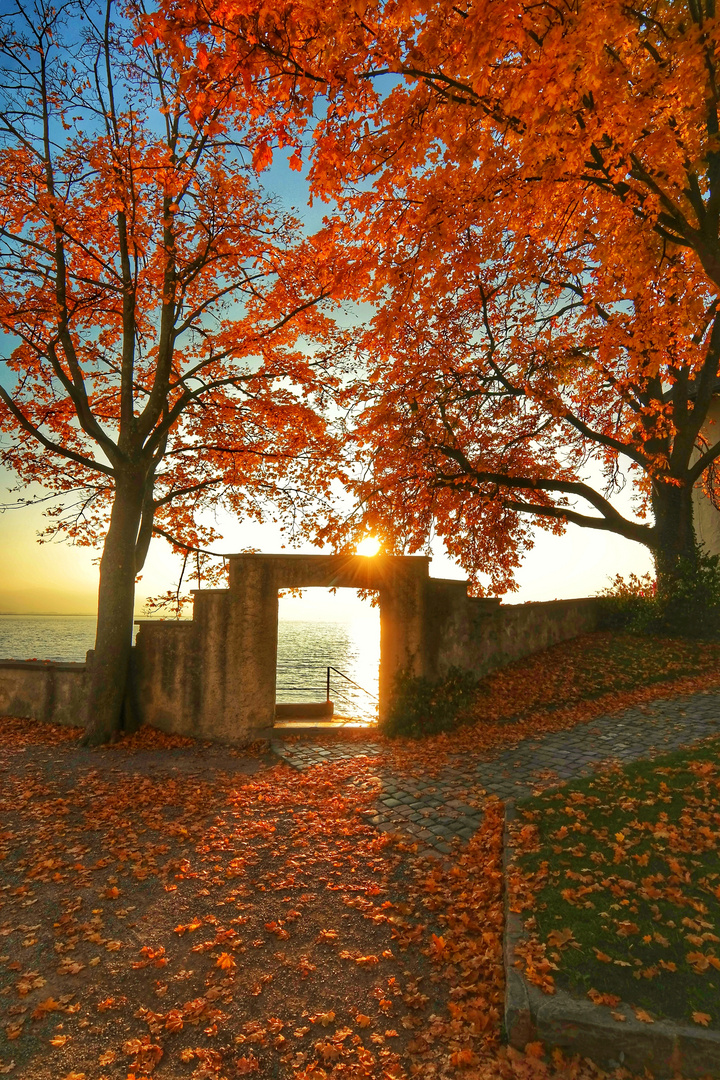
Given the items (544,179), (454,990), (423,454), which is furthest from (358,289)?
(454,990)

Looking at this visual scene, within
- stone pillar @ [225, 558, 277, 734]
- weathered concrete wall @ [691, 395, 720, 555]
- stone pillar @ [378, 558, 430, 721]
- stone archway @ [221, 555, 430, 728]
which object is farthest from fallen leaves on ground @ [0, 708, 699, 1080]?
weathered concrete wall @ [691, 395, 720, 555]

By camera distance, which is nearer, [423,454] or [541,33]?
[541,33]

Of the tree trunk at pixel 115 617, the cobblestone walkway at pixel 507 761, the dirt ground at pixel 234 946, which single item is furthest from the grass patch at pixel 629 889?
the tree trunk at pixel 115 617

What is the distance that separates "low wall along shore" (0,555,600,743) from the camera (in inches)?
402

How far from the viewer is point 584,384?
14117 millimetres

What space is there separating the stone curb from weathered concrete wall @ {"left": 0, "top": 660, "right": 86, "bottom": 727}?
34.5ft

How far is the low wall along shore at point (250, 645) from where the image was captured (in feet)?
33.5

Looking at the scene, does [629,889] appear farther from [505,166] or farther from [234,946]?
[505,166]

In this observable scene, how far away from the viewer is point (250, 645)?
1019 cm

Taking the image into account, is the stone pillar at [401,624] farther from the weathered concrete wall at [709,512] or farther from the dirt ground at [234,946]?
the weathered concrete wall at [709,512]

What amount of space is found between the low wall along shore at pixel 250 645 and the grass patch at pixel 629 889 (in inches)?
184

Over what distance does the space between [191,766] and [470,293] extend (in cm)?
1131

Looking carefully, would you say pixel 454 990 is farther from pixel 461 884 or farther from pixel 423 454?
pixel 423 454

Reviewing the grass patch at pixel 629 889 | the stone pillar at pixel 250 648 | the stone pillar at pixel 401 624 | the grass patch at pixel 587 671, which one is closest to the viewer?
the grass patch at pixel 629 889
